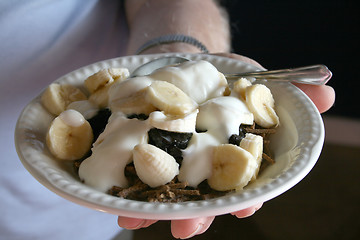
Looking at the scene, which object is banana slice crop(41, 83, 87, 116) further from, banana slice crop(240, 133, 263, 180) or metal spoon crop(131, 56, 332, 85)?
banana slice crop(240, 133, 263, 180)

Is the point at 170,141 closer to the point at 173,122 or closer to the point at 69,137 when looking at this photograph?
the point at 173,122

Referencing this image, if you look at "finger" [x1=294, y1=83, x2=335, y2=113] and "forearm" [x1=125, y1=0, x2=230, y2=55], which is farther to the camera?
"forearm" [x1=125, y1=0, x2=230, y2=55]

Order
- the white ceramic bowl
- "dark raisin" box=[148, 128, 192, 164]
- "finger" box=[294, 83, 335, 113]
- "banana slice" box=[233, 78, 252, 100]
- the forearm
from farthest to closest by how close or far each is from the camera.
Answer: the forearm → "finger" box=[294, 83, 335, 113] → "banana slice" box=[233, 78, 252, 100] → "dark raisin" box=[148, 128, 192, 164] → the white ceramic bowl

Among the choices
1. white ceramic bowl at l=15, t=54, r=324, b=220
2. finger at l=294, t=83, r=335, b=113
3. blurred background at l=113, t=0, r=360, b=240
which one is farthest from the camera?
blurred background at l=113, t=0, r=360, b=240

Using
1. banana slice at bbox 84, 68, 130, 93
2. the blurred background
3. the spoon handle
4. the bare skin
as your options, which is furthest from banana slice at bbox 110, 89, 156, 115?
the blurred background

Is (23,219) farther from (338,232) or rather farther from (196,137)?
(338,232)

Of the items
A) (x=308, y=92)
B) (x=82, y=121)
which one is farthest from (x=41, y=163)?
(x=308, y=92)

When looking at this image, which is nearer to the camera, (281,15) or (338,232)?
(338,232)
